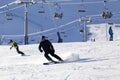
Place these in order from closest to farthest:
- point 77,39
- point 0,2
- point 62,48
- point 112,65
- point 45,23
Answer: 1. point 112,65
2. point 62,48
3. point 77,39
4. point 45,23
5. point 0,2

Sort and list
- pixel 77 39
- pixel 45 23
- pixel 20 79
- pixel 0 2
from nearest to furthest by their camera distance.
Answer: pixel 20 79 → pixel 77 39 → pixel 45 23 → pixel 0 2

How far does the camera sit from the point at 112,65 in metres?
18.3

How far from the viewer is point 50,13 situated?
154m

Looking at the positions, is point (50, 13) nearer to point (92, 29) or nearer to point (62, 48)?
point (92, 29)

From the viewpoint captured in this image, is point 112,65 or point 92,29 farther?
point 92,29

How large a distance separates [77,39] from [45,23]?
18.7 meters

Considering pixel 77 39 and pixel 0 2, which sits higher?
pixel 0 2

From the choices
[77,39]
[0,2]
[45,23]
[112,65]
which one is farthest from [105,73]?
[0,2]

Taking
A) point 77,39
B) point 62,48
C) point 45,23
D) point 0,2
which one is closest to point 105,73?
point 62,48

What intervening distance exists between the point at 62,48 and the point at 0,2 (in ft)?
433

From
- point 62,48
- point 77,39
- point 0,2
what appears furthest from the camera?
point 0,2

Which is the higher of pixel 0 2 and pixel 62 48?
pixel 0 2

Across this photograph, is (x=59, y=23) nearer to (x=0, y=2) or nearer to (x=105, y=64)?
(x=0, y=2)

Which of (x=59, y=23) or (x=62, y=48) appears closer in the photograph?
(x=62, y=48)
